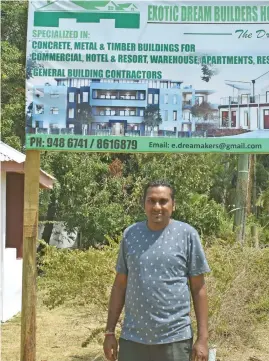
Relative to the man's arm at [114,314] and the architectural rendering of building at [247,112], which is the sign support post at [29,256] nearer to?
the man's arm at [114,314]

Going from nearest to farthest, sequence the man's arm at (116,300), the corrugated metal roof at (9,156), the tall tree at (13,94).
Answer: the man's arm at (116,300) < the corrugated metal roof at (9,156) < the tall tree at (13,94)

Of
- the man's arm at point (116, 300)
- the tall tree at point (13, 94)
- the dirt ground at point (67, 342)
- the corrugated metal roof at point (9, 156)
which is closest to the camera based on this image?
the man's arm at point (116, 300)

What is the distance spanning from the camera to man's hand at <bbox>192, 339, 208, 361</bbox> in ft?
11.5

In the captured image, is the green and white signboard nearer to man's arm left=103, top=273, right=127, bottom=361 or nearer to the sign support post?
the sign support post

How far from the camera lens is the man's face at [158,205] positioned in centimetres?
359

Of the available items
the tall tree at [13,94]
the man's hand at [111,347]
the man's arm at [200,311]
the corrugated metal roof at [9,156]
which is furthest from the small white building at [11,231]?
the man's arm at [200,311]

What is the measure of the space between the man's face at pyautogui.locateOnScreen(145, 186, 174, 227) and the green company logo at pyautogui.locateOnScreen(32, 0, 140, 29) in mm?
1666

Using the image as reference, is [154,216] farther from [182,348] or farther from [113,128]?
[113,128]

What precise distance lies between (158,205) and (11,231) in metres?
6.73

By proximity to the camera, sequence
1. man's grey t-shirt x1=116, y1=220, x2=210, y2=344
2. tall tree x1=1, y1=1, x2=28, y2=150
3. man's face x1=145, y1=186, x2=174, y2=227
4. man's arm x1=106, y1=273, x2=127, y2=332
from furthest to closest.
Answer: tall tree x1=1, y1=1, x2=28, y2=150 < man's arm x1=106, y1=273, x2=127, y2=332 < man's face x1=145, y1=186, x2=174, y2=227 < man's grey t-shirt x1=116, y1=220, x2=210, y2=344

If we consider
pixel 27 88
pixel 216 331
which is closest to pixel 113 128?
pixel 27 88

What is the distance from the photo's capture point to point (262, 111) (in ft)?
15.8

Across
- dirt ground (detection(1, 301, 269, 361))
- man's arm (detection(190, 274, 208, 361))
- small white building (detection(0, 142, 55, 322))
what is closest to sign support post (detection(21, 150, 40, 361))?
man's arm (detection(190, 274, 208, 361))

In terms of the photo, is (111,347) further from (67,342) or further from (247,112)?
(67,342)
